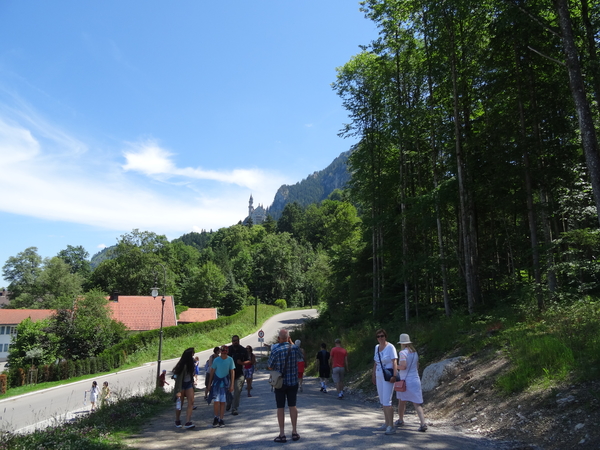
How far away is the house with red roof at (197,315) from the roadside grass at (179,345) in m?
8.28

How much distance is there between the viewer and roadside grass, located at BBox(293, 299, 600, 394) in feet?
23.4

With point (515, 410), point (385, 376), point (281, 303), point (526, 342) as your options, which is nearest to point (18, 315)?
point (281, 303)

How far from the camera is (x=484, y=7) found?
13.1 metres

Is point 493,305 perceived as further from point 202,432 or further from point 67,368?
point 67,368

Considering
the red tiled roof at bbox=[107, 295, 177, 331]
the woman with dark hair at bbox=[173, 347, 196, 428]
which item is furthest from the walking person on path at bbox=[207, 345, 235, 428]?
the red tiled roof at bbox=[107, 295, 177, 331]

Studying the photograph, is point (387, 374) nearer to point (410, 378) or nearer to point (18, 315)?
point (410, 378)

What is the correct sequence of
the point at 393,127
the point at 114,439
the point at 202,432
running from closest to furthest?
the point at 114,439 < the point at 202,432 < the point at 393,127

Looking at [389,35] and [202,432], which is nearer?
[202,432]

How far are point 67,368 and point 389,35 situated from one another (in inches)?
1501

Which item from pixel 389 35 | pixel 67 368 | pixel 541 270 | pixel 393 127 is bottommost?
pixel 67 368

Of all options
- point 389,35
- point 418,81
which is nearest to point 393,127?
point 418,81


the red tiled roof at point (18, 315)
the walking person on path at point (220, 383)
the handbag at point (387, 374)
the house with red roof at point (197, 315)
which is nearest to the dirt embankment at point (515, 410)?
the handbag at point (387, 374)

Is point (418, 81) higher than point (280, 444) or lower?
higher

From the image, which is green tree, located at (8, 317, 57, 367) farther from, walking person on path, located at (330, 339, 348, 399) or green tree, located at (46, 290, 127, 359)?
walking person on path, located at (330, 339, 348, 399)
